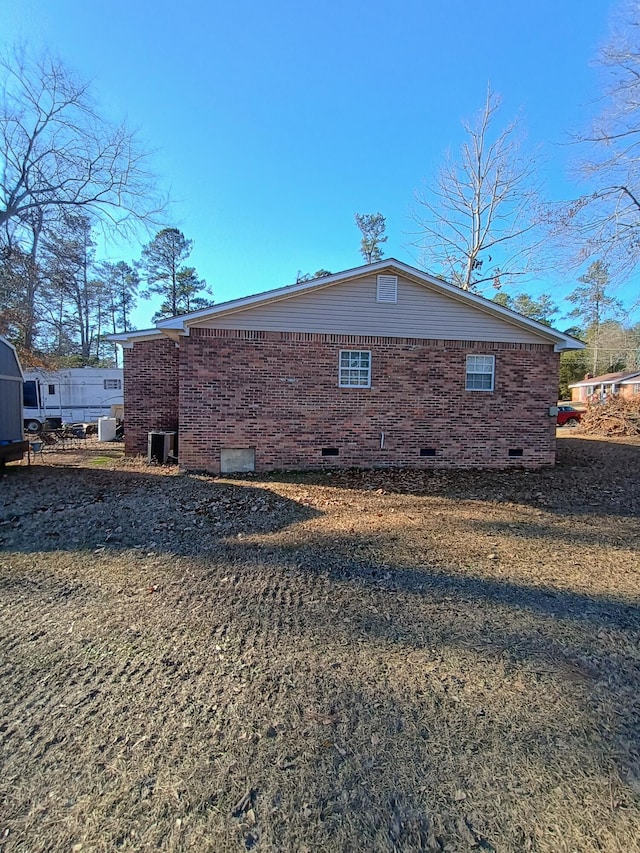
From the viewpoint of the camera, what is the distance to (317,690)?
8.02 feet

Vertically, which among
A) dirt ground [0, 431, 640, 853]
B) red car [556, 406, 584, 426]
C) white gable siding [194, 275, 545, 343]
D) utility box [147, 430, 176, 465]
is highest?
white gable siding [194, 275, 545, 343]

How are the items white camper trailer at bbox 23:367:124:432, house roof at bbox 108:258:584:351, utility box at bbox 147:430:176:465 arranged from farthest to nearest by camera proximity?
→ white camper trailer at bbox 23:367:124:432 → utility box at bbox 147:430:176:465 → house roof at bbox 108:258:584:351

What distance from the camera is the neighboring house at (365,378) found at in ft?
29.2

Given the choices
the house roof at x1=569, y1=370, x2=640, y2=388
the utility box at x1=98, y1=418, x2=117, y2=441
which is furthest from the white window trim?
the house roof at x1=569, y1=370, x2=640, y2=388

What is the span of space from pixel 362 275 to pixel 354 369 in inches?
82.0

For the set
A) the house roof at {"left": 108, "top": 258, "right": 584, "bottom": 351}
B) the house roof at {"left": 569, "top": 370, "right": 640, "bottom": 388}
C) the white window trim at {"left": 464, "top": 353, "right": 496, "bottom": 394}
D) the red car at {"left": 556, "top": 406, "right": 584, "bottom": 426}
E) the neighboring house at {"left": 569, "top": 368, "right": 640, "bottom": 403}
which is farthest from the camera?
the house roof at {"left": 569, "top": 370, "right": 640, "bottom": 388}

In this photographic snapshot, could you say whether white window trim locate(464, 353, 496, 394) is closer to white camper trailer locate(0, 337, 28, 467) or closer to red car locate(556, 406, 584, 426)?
white camper trailer locate(0, 337, 28, 467)

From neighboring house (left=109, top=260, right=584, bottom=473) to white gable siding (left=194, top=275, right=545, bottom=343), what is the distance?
0.9 inches

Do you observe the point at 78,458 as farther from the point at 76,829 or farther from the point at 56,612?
the point at 76,829

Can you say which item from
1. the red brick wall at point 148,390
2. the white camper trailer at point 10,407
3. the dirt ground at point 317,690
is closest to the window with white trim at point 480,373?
the dirt ground at point 317,690

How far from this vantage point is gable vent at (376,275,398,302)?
926 centimetres

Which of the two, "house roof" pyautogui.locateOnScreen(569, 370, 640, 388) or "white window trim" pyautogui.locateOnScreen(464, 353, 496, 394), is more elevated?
"house roof" pyautogui.locateOnScreen(569, 370, 640, 388)

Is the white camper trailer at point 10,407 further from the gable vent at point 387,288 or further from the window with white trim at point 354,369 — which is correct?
the gable vent at point 387,288

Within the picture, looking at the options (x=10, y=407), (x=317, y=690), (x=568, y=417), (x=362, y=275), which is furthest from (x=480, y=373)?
(x=568, y=417)
